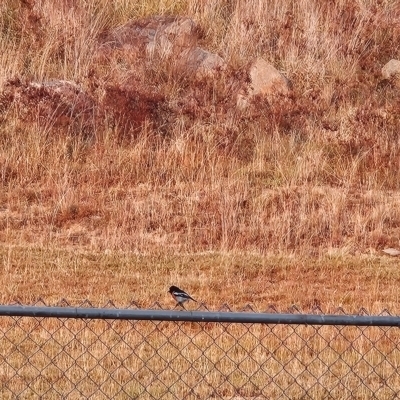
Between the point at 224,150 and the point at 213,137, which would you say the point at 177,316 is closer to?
the point at 224,150

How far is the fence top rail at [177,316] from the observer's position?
14.1 ft

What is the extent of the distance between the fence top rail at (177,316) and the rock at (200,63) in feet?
35.9

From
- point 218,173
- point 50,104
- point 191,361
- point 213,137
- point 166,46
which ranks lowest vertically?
point 218,173

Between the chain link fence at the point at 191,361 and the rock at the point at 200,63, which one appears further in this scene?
the rock at the point at 200,63

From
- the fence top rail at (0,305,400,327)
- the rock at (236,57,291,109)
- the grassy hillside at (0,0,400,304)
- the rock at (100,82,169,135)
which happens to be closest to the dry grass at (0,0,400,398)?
the grassy hillside at (0,0,400,304)

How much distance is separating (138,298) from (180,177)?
390 cm

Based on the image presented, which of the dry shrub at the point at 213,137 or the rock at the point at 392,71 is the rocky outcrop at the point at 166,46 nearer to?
the dry shrub at the point at 213,137

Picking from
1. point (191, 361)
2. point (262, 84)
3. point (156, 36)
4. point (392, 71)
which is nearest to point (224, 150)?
point (262, 84)

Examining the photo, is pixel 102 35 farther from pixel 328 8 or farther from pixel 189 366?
pixel 189 366

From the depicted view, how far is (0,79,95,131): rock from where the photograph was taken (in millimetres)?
13635

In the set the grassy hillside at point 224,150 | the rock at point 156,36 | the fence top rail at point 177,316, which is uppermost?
the fence top rail at point 177,316

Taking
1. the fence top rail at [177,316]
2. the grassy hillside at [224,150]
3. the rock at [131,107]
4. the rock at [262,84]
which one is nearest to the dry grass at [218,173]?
the grassy hillside at [224,150]

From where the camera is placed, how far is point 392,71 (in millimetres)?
15883

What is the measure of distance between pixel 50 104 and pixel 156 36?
9.66 ft
